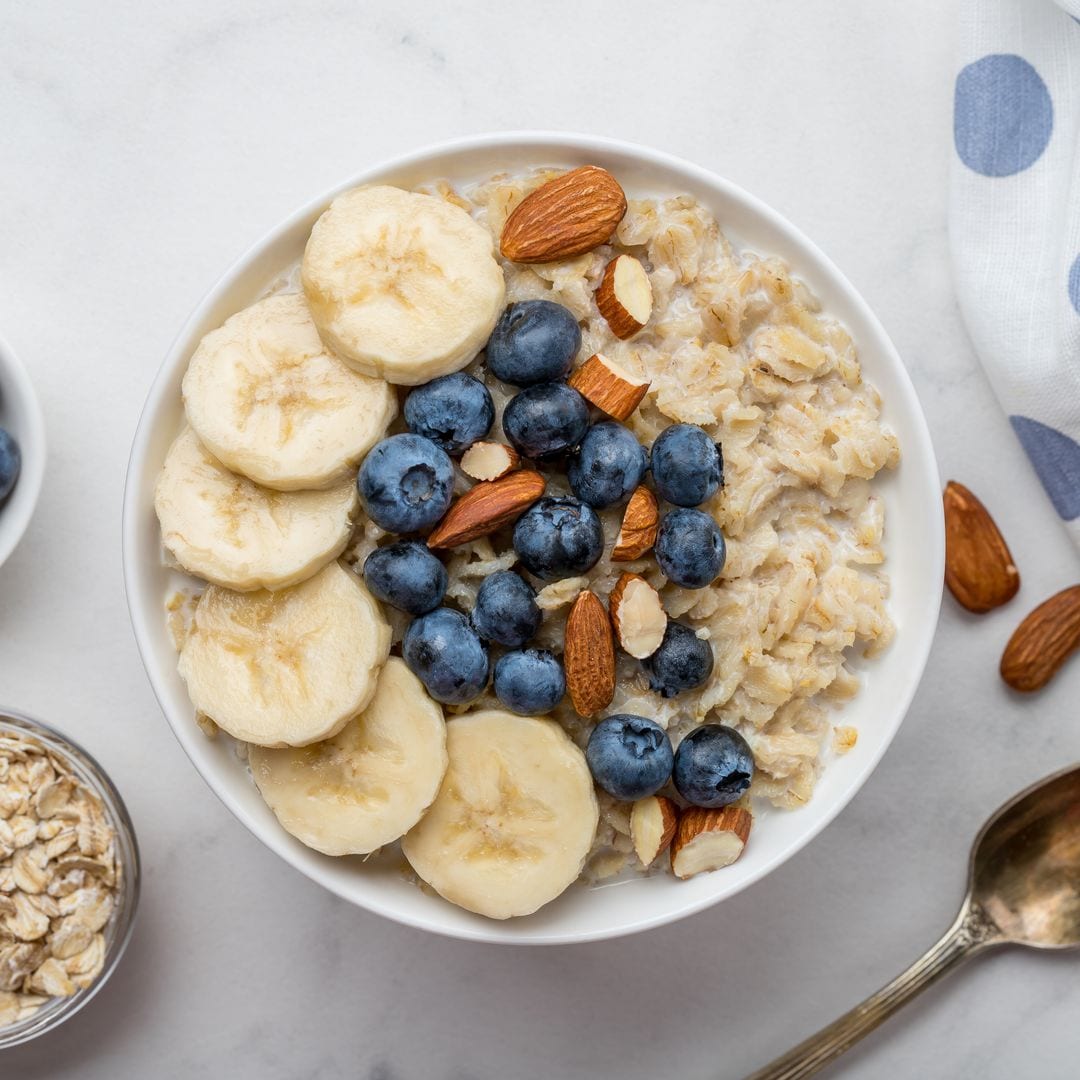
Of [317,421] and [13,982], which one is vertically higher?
[317,421]

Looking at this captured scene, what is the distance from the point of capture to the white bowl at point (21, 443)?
168 centimetres

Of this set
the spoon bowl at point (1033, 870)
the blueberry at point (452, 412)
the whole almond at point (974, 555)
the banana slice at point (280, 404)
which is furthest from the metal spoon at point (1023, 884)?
the banana slice at point (280, 404)

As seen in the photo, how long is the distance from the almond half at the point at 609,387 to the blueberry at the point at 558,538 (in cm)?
12

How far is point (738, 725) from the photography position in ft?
4.97

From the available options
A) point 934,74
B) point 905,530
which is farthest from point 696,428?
point 934,74

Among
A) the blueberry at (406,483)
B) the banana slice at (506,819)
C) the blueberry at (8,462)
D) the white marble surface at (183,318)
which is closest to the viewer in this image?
the blueberry at (406,483)

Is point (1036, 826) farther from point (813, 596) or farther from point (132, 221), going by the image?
point (132, 221)

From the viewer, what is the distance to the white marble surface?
5.85 ft

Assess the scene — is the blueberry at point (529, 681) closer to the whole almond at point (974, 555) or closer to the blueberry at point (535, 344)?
the blueberry at point (535, 344)

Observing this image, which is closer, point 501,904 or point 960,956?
point 501,904

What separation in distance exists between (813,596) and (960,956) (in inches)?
29.5

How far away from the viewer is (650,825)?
148 centimetres

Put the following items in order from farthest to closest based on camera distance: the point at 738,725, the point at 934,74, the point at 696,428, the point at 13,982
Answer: the point at 934,74
the point at 13,982
the point at 738,725
the point at 696,428

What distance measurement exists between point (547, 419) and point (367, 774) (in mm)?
507
